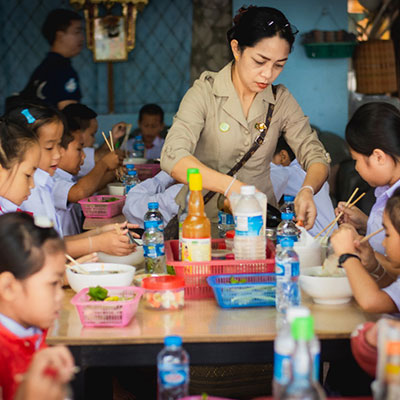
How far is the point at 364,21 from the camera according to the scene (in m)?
7.81

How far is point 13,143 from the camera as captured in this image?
2426mm

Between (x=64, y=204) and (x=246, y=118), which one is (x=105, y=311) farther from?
(x=64, y=204)

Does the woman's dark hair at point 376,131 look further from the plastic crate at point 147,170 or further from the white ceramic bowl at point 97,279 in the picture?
the plastic crate at point 147,170

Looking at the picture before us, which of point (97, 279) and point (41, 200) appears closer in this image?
point (97, 279)

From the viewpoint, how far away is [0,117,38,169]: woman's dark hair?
238 centimetres

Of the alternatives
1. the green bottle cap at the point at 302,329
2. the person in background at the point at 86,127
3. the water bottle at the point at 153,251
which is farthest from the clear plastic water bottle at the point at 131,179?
the green bottle cap at the point at 302,329

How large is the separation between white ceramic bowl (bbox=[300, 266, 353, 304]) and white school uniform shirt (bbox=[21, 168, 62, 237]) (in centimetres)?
137


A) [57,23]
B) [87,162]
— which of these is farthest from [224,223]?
[57,23]

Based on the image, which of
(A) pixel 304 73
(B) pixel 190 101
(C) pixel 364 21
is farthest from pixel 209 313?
(C) pixel 364 21

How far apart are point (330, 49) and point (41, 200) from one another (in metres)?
4.29

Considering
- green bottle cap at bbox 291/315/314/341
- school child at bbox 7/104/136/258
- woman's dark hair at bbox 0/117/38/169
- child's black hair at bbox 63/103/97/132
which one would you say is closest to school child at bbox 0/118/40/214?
woman's dark hair at bbox 0/117/38/169

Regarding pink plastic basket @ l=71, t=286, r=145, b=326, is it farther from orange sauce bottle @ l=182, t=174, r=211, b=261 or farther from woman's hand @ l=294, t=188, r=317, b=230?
woman's hand @ l=294, t=188, r=317, b=230

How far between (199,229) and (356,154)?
83cm

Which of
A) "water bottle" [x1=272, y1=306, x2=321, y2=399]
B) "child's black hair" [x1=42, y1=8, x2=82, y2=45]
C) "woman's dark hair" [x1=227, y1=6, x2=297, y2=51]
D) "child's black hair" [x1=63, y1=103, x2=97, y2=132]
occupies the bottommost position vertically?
"water bottle" [x1=272, y1=306, x2=321, y2=399]
